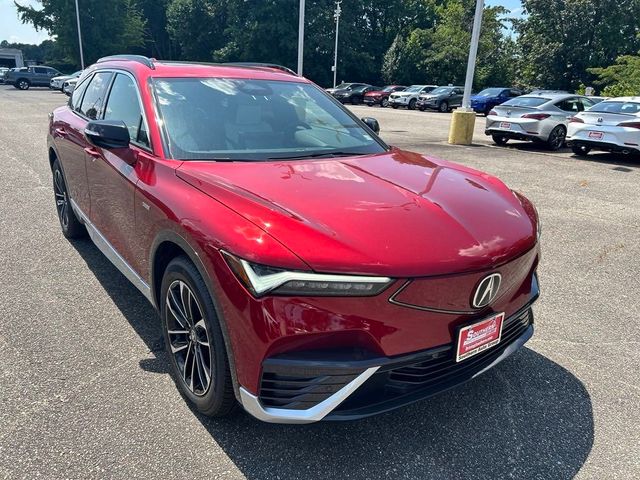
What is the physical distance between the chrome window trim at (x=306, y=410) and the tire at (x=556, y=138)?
13.1 m

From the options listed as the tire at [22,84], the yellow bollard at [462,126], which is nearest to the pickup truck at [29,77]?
the tire at [22,84]

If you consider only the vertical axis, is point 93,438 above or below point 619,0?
below

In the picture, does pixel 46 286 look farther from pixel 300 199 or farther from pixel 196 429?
pixel 300 199

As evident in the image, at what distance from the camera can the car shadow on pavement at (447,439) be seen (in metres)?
2.30

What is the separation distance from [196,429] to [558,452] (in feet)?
5.74

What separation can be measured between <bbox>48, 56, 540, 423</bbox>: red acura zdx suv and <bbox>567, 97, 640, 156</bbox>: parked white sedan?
9749mm

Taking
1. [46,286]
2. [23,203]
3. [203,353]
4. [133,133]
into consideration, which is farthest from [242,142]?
[23,203]

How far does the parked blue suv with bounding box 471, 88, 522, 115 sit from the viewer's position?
28.7 m

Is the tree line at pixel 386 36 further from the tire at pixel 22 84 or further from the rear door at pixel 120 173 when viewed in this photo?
the rear door at pixel 120 173

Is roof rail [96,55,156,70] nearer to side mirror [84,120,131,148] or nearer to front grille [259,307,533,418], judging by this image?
side mirror [84,120,131,148]

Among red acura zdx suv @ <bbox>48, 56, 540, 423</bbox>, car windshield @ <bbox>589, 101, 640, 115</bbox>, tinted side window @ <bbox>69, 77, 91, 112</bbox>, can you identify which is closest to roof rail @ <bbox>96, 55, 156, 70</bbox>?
red acura zdx suv @ <bbox>48, 56, 540, 423</bbox>

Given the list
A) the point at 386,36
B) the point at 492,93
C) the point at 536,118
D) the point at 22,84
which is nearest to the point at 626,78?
the point at 492,93

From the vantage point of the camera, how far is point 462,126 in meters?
14.0

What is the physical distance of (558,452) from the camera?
7.99 feet
